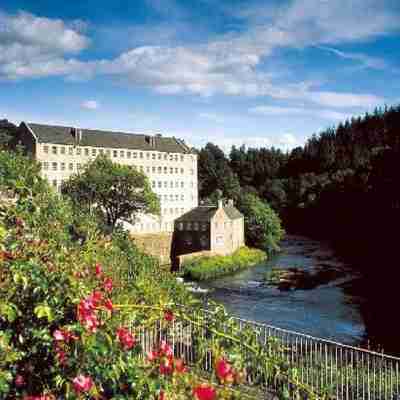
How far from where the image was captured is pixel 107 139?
71.2m

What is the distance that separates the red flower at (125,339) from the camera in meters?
4.28

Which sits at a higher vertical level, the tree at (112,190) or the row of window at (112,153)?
the row of window at (112,153)

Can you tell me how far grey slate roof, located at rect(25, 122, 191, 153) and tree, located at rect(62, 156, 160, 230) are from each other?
11.9 m

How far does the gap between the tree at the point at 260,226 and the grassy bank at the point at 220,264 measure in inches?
143

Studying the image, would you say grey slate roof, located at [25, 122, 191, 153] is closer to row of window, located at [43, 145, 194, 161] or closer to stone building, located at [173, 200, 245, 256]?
row of window, located at [43, 145, 194, 161]

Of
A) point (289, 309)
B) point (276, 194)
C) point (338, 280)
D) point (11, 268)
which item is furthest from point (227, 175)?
point (11, 268)

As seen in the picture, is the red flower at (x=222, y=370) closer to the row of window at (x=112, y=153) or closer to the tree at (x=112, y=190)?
the tree at (x=112, y=190)

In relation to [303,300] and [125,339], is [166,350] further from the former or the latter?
[303,300]

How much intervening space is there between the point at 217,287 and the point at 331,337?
698 inches

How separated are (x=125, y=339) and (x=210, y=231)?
2238 inches

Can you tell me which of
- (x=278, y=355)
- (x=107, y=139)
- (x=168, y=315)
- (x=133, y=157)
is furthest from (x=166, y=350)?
(x=133, y=157)

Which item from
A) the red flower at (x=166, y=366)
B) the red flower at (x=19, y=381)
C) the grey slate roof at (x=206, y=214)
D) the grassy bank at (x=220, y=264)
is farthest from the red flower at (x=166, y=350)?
the grey slate roof at (x=206, y=214)

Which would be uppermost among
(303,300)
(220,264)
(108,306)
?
(108,306)

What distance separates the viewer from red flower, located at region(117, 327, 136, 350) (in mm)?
4277
